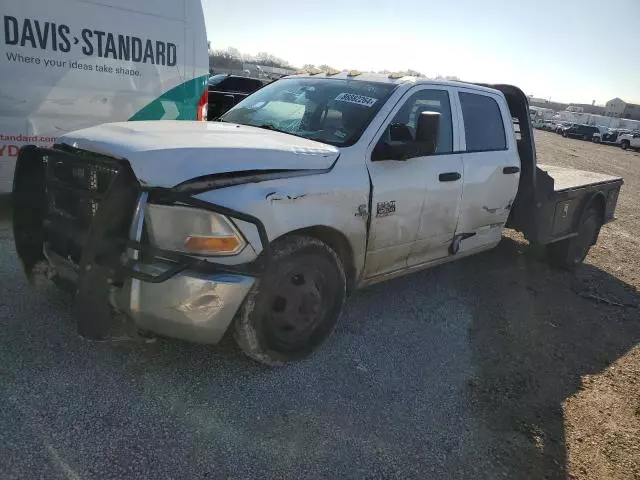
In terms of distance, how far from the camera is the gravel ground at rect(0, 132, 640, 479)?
268 centimetres

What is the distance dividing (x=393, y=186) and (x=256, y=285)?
1408 mm

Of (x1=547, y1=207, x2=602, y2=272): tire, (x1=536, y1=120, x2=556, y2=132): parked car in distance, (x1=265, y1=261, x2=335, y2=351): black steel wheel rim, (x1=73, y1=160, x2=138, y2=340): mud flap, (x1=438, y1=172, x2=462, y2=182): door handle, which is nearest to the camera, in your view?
(x1=73, y1=160, x2=138, y2=340): mud flap

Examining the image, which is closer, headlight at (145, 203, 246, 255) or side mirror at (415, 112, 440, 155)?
headlight at (145, 203, 246, 255)

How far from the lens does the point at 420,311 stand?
483cm

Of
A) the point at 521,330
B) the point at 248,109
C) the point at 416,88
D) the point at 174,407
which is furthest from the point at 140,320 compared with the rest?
the point at 521,330

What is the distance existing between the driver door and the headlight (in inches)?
50.4

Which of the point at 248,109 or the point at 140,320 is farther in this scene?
the point at 248,109

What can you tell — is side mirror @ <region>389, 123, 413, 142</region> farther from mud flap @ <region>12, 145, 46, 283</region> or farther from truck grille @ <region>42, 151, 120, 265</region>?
mud flap @ <region>12, 145, 46, 283</region>

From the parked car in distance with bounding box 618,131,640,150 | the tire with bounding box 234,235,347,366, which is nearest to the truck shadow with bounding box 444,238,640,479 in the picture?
the tire with bounding box 234,235,347,366

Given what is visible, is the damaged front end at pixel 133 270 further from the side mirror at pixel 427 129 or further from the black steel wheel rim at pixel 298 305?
the side mirror at pixel 427 129

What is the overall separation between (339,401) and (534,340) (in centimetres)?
215

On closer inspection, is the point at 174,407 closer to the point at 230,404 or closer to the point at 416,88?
the point at 230,404

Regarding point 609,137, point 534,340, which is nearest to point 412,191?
point 534,340

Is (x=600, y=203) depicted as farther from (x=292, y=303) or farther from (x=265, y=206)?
(x=265, y=206)
